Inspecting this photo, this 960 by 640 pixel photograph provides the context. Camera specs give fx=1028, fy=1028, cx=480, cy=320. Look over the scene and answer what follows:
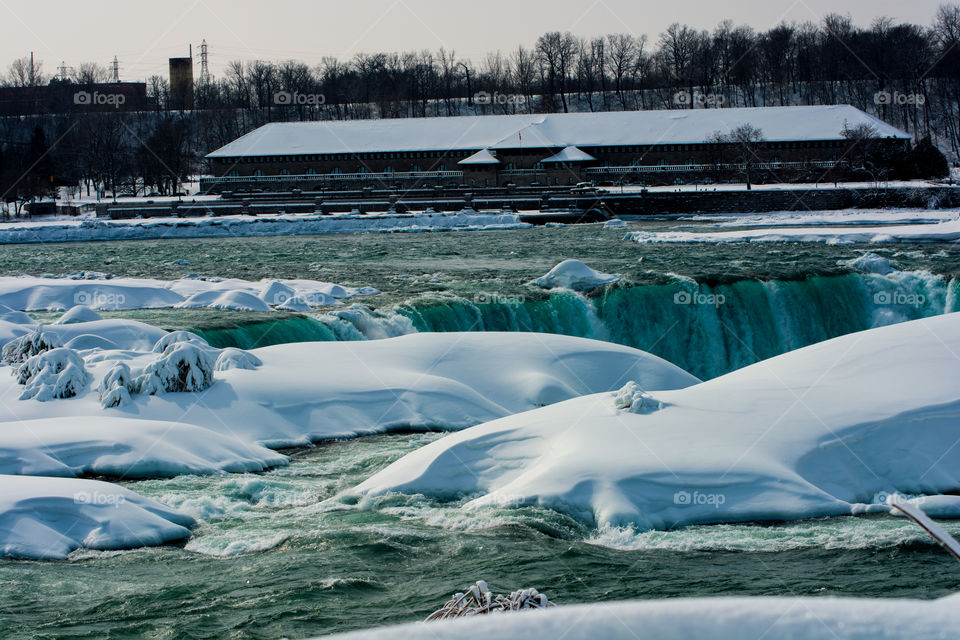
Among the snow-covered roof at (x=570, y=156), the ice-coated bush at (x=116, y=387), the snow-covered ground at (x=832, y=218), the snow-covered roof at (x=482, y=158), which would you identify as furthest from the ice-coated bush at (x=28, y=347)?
the snow-covered roof at (x=570, y=156)

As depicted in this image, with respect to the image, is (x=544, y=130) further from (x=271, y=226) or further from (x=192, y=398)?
(x=192, y=398)

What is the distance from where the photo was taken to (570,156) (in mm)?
68688

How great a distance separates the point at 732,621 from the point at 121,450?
34.3 feet

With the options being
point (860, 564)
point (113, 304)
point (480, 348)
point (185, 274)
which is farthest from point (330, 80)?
point (860, 564)

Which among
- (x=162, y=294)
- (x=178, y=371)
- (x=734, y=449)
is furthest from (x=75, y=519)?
(x=162, y=294)

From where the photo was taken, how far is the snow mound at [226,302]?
22.8 m

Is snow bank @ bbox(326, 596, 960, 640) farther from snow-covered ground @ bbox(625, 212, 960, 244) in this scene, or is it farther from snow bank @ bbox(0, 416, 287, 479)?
snow-covered ground @ bbox(625, 212, 960, 244)

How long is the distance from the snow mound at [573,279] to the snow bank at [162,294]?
4.34 metres

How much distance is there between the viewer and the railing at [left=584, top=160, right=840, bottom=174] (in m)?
66.0

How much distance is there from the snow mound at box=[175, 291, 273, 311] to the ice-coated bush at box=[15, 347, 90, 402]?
742cm

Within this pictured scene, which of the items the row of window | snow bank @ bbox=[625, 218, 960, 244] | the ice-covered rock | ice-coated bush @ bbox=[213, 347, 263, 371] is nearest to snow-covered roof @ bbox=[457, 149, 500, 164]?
the row of window

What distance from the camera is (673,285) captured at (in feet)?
82.7

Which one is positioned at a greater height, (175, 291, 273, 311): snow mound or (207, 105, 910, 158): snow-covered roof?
(207, 105, 910, 158): snow-covered roof

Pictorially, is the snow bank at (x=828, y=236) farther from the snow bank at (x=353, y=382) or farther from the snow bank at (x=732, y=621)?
the snow bank at (x=732, y=621)
